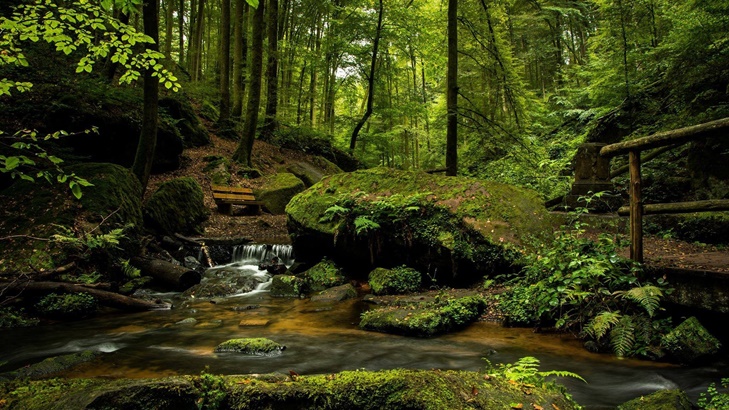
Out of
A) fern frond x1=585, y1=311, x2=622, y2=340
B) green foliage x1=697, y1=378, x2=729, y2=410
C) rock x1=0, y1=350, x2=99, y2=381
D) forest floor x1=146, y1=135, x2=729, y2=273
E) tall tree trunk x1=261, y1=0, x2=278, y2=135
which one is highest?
Answer: tall tree trunk x1=261, y1=0, x2=278, y2=135

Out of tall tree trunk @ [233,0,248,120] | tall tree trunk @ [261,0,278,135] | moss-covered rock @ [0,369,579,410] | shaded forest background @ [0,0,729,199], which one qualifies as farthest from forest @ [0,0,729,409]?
tall tree trunk @ [233,0,248,120]

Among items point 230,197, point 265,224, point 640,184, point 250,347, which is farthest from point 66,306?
point 640,184

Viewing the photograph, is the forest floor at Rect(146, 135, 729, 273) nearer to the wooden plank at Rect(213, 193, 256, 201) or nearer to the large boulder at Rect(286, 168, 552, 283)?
the wooden plank at Rect(213, 193, 256, 201)

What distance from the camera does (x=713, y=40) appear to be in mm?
8312

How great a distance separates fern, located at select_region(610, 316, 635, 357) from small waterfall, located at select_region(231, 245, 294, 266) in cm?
849

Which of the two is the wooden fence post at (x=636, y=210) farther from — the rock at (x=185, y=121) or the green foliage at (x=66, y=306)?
the rock at (x=185, y=121)

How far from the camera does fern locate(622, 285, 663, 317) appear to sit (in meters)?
4.36

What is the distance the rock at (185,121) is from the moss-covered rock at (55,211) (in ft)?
22.3

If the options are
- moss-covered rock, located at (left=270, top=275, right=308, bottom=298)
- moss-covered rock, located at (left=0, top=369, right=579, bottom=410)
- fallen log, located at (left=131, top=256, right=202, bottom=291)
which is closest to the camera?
moss-covered rock, located at (left=0, top=369, right=579, bottom=410)

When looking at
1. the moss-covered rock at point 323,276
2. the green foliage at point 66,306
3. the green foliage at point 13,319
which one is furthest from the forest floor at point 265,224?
the green foliage at point 13,319

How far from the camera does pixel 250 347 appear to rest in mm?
5164

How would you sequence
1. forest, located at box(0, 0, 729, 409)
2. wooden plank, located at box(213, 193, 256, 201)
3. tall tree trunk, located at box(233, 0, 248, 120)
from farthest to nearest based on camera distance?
tall tree trunk, located at box(233, 0, 248, 120) < wooden plank, located at box(213, 193, 256, 201) < forest, located at box(0, 0, 729, 409)

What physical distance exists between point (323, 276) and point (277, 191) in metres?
8.14

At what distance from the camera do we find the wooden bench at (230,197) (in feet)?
47.5
